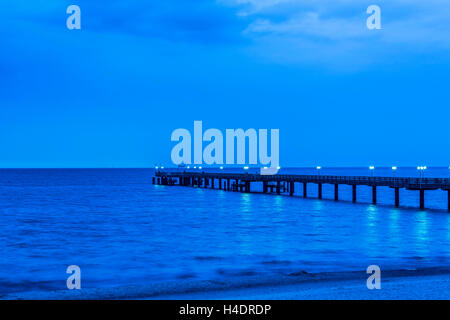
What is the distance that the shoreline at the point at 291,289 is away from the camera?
1514 centimetres

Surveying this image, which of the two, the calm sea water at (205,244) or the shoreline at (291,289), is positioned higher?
the shoreline at (291,289)

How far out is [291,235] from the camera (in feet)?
123

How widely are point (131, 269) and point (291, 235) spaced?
604 inches

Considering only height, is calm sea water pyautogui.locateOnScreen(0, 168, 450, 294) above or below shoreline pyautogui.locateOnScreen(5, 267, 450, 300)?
below

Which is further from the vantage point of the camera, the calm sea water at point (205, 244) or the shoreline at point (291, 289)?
the calm sea water at point (205, 244)

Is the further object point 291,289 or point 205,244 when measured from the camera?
point 205,244

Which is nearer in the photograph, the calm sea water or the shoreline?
the shoreline

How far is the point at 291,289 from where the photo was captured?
55.6 ft

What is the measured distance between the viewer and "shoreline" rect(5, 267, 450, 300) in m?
15.1

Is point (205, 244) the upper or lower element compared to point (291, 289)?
lower
